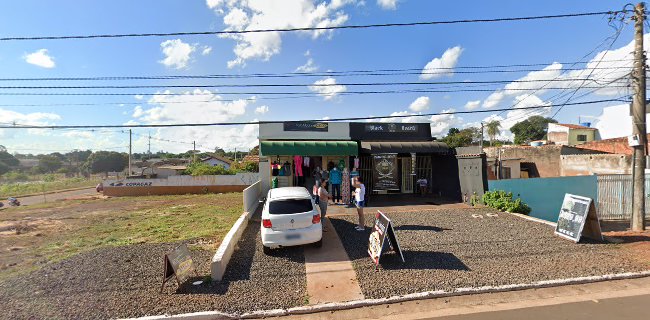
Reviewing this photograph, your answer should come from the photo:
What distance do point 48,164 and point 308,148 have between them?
9002 centimetres

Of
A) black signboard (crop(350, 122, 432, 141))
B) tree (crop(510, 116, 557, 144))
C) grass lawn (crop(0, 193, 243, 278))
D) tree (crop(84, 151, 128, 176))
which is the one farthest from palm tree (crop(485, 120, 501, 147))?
tree (crop(84, 151, 128, 176))

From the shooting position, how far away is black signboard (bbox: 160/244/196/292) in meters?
5.20

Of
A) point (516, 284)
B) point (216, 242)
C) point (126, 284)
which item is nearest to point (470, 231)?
point (516, 284)

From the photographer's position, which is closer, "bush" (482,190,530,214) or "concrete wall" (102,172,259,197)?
"bush" (482,190,530,214)

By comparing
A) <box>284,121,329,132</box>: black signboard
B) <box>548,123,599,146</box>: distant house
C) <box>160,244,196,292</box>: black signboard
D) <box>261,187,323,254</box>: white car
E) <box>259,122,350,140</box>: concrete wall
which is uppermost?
<box>548,123,599,146</box>: distant house

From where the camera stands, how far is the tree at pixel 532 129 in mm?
61250

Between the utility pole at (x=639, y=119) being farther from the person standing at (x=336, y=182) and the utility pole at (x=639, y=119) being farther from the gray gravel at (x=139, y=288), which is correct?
the gray gravel at (x=139, y=288)

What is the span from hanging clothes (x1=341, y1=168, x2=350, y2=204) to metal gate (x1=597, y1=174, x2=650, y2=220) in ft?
31.2

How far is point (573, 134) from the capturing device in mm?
38594

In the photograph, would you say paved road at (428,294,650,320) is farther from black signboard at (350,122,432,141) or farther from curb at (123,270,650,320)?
black signboard at (350,122,432,141)

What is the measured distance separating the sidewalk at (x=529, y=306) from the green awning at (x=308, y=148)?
8623 mm

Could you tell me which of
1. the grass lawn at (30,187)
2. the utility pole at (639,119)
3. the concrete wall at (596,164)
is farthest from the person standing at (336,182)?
Result: the grass lawn at (30,187)

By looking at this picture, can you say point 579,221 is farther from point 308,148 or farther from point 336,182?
point 308,148

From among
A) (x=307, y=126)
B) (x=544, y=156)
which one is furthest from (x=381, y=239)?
(x=544, y=156)
